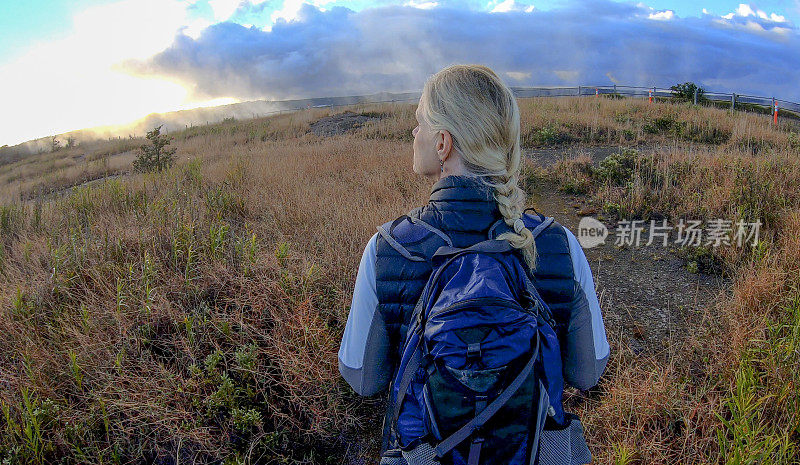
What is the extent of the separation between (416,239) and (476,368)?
47 cm

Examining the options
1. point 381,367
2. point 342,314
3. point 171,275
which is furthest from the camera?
point 171,275

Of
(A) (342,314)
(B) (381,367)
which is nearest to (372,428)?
(A) (342,314)

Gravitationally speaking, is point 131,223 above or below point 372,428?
above

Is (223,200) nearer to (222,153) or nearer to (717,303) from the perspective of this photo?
(717,303)

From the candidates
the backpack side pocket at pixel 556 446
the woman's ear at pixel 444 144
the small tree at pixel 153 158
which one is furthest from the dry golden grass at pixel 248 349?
the small tree at pixel 153 158

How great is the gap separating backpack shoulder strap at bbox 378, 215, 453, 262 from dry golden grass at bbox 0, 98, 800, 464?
189 centimetres

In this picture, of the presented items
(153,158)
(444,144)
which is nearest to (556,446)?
(444,144)

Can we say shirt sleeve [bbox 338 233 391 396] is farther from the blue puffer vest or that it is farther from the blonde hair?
the blonde hair

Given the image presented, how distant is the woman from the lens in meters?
1.50

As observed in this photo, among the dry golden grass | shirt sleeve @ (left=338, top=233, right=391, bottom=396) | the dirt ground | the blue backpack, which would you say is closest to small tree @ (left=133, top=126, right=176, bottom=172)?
the dry golden grass

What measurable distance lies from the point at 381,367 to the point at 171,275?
3196 millimetres

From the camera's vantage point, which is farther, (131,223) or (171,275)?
(131,223)

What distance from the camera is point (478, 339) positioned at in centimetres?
125

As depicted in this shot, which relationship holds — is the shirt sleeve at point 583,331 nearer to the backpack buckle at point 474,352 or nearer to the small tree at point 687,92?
the backpack buckle at point 474,352
